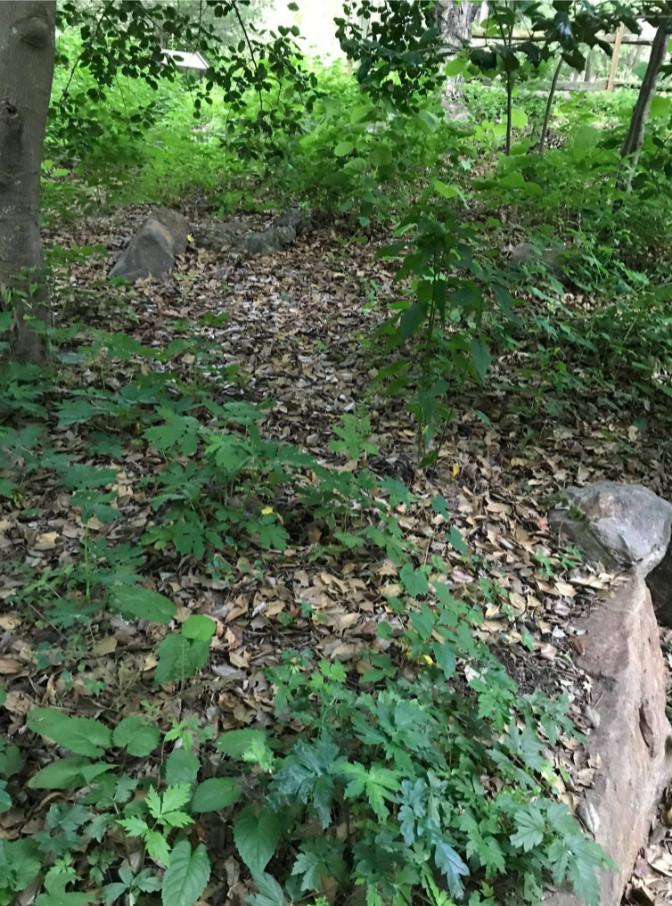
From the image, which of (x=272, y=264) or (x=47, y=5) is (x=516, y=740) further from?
(x=272, y=264)

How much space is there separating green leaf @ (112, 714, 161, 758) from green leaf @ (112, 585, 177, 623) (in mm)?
316

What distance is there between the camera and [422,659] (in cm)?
245

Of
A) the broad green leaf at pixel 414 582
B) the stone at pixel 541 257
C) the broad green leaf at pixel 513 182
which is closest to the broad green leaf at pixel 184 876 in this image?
the broad green leaf at pixel 414 582

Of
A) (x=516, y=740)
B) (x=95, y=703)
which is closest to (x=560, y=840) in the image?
(x=516, y=740)

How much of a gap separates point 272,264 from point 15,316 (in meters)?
2.99

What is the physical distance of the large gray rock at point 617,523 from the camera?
3297 millimetres

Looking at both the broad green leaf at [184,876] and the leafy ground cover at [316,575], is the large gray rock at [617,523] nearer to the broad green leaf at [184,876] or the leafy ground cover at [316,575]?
the leafy ground cover at [316,575]

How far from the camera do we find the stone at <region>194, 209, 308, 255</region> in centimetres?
613

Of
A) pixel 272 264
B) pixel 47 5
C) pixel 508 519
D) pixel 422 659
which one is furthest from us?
pixel 272 264

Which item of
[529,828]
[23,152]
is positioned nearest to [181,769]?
[529,828]

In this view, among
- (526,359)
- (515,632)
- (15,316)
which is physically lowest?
(515,632)

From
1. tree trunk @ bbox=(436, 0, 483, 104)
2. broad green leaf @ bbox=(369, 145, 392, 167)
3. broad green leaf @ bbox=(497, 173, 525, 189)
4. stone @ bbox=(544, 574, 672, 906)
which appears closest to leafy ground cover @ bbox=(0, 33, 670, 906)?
stone @ bbox=(544, 574, 672, 906)

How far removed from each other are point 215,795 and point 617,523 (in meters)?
2.59

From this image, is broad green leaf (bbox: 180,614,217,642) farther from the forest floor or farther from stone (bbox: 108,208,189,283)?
stone (bbox: 108,208,189,283)
